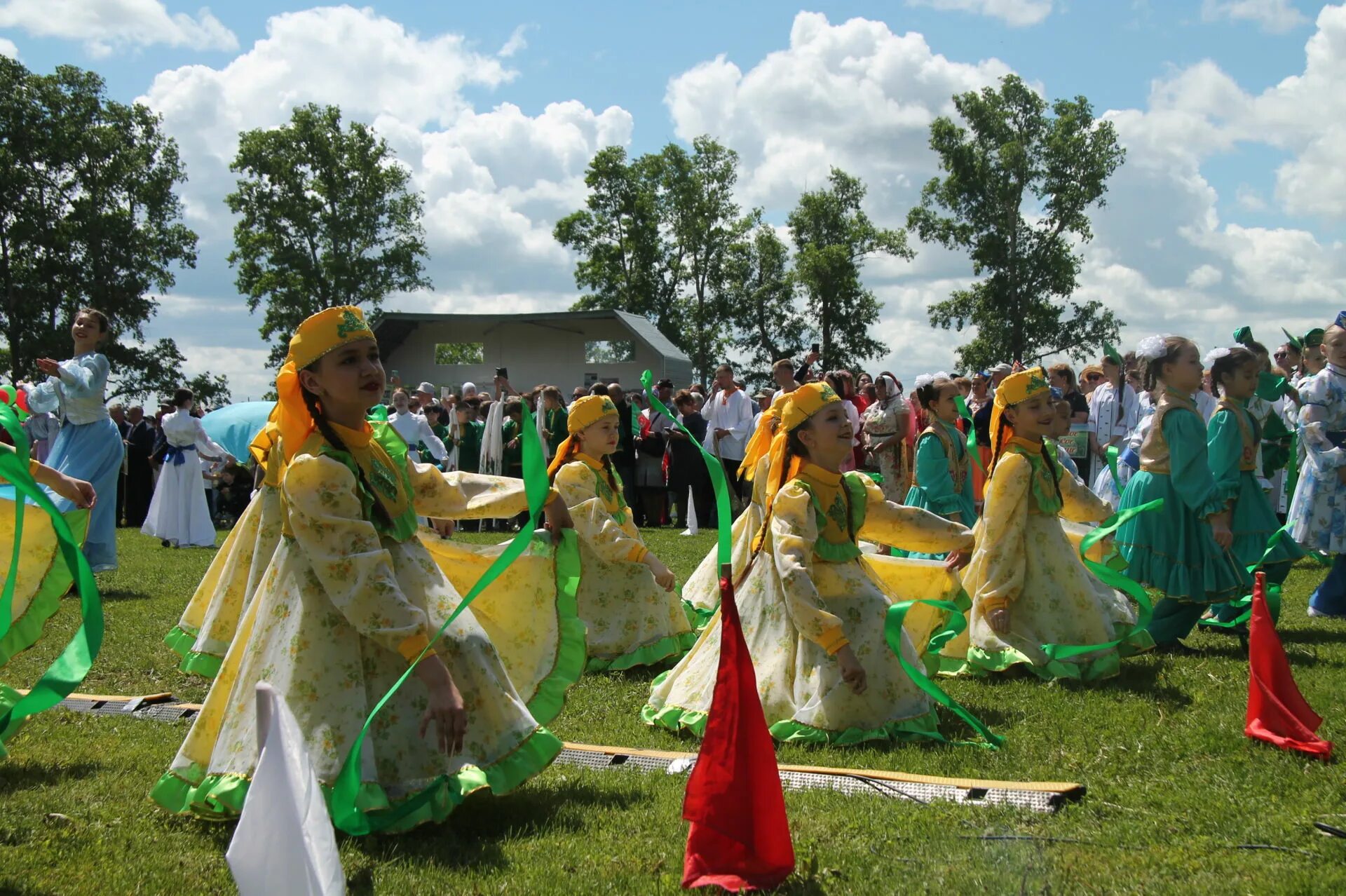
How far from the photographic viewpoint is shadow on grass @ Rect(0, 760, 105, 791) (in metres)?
4.72

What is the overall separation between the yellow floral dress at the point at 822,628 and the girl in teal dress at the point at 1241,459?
2.78 metres

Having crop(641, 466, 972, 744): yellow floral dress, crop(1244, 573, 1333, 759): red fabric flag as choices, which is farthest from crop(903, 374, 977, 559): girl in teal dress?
crop(1244, 573, 1333, 759): red fabric flag

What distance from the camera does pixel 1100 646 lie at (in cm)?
617

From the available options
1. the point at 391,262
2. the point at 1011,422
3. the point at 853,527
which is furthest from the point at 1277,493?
the point at 391,262

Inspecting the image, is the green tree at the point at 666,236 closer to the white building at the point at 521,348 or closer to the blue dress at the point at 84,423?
the white building at the point at 521,348

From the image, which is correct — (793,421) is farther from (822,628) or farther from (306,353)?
(306,353)

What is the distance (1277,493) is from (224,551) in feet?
34.2

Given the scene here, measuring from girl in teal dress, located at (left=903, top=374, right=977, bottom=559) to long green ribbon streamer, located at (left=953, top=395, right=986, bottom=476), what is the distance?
4.4 inches

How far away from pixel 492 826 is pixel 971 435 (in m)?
5.03

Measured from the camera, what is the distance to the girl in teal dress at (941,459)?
891cm

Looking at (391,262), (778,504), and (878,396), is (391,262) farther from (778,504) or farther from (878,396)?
(778,504)

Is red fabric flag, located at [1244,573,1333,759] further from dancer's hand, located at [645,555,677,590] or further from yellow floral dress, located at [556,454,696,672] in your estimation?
yellow floral dress, located at [556,454,696,672]

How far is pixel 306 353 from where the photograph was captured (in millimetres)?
4051

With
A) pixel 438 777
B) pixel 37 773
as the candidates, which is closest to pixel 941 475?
pixel 438 777
